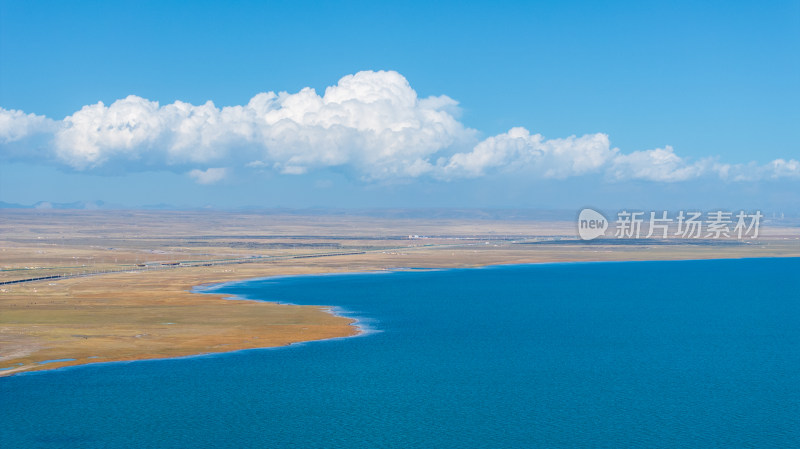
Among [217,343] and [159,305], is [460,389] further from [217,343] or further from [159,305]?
[159,305]

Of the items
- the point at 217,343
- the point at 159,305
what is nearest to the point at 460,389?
the point at 217,343

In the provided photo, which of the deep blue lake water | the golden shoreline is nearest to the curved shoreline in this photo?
the golden shoreline

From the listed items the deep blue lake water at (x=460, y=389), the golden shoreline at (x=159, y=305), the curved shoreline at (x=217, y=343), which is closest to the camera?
the deep blue lake water at (x=460, y=389)

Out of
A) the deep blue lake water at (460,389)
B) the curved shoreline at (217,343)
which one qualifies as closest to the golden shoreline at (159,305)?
the curved shoreline at (217,343)

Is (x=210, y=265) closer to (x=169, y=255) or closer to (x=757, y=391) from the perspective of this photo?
(x=169, y=255)

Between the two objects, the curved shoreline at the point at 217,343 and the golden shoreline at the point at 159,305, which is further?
the golden shoreline at the point at 159,305

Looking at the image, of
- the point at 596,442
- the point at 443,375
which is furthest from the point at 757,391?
Result: the point at 443,375

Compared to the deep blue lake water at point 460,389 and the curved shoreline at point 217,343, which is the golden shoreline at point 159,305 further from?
the deep blue lake water at point 460,389

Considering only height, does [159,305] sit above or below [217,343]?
above
